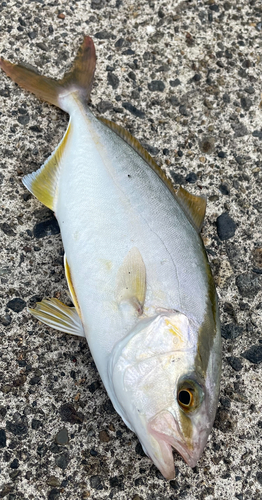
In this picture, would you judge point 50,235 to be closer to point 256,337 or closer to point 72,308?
point 72,308

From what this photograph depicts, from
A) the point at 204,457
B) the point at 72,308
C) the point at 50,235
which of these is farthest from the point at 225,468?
the point at 50,235

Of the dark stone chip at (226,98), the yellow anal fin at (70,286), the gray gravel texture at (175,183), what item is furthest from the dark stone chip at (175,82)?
the yellow anal fin at (70,286)

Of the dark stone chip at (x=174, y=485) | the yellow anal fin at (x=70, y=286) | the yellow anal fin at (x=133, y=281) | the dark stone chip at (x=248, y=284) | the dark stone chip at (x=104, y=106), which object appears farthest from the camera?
the dark stone chip at (x=104, y=106)

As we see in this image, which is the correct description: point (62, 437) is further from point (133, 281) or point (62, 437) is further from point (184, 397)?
point (133, 281)

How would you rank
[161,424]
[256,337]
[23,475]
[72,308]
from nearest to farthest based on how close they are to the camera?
[161,424], [23,475], [72,308], [256,337]

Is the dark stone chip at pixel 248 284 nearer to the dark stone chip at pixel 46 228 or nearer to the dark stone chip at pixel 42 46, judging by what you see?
the dark stone chip at pixel 46 228

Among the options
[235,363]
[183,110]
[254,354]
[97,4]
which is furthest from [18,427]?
[97,4]
